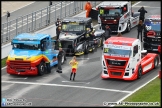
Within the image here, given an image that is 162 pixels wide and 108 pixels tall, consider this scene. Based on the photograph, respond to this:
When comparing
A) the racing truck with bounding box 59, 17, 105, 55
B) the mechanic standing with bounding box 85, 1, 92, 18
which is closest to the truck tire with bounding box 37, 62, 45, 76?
the racing truck with bounding box 59, 17, 105, 55

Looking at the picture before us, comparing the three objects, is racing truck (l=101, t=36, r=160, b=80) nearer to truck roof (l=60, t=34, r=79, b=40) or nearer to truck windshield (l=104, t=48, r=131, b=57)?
truck windshield (l=104, t=48, r=131, b=57)

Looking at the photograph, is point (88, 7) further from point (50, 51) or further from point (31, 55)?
point (31, 55)

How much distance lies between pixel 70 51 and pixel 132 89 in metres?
8.14

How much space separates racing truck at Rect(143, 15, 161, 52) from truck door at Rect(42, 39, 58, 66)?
6.42 m

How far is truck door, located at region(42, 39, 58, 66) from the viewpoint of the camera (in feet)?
120

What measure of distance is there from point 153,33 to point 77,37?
16.2ft

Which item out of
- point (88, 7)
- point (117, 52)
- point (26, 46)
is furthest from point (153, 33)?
point (88, 7)

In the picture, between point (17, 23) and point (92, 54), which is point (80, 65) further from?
point (17, 23)

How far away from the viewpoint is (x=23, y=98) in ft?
103

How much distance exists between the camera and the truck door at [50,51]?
36688mm

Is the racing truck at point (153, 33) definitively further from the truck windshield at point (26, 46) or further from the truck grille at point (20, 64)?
the truck grille at point (20, 64)

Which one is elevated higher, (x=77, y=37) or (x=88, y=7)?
(x=88, y=7)

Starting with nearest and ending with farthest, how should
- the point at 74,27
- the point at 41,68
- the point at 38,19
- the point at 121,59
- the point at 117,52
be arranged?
the point at 121,59
the point at 117,52
the point at 41,68
the point at 74,27
the point at 38,19

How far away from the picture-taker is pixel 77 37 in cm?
4009
